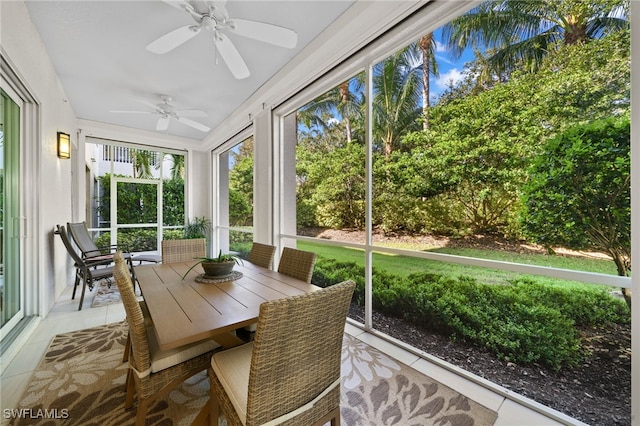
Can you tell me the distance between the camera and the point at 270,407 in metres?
0.99

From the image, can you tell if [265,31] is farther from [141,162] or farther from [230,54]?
[141,162]

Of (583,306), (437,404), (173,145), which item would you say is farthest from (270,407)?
(173,145)

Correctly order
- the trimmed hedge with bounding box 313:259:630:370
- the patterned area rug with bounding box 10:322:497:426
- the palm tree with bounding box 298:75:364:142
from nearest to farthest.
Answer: the patterned area rug with bounding box 10:322:497:426 < the trimmed hedge with bounding box 313:259:630:370 < the palm tree with bounding box 298:75:364:142

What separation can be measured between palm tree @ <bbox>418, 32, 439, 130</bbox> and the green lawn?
149 centimetres

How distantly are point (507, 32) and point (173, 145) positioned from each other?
20.9 feet

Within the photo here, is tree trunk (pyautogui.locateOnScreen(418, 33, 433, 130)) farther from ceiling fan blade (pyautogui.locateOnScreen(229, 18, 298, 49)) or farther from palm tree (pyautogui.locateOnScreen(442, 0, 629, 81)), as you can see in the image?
ceiling fan blade (pyautogui.locateOnScreen(229, 18, 298, 49))

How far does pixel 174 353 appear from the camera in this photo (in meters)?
1.37

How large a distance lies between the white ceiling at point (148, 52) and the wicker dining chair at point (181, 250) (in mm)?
2001

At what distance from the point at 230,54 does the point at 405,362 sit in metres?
2.96

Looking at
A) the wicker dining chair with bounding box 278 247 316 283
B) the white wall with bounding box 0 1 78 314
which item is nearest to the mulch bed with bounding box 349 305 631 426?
the wicker dining chair with bounding box 278 247 316 283

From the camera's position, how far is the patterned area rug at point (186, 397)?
58.4 inches

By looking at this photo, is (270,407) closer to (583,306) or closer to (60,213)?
(583,306)

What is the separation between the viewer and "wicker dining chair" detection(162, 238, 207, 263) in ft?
8.82

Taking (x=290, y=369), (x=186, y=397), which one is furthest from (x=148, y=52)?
(x=290, y=369)
